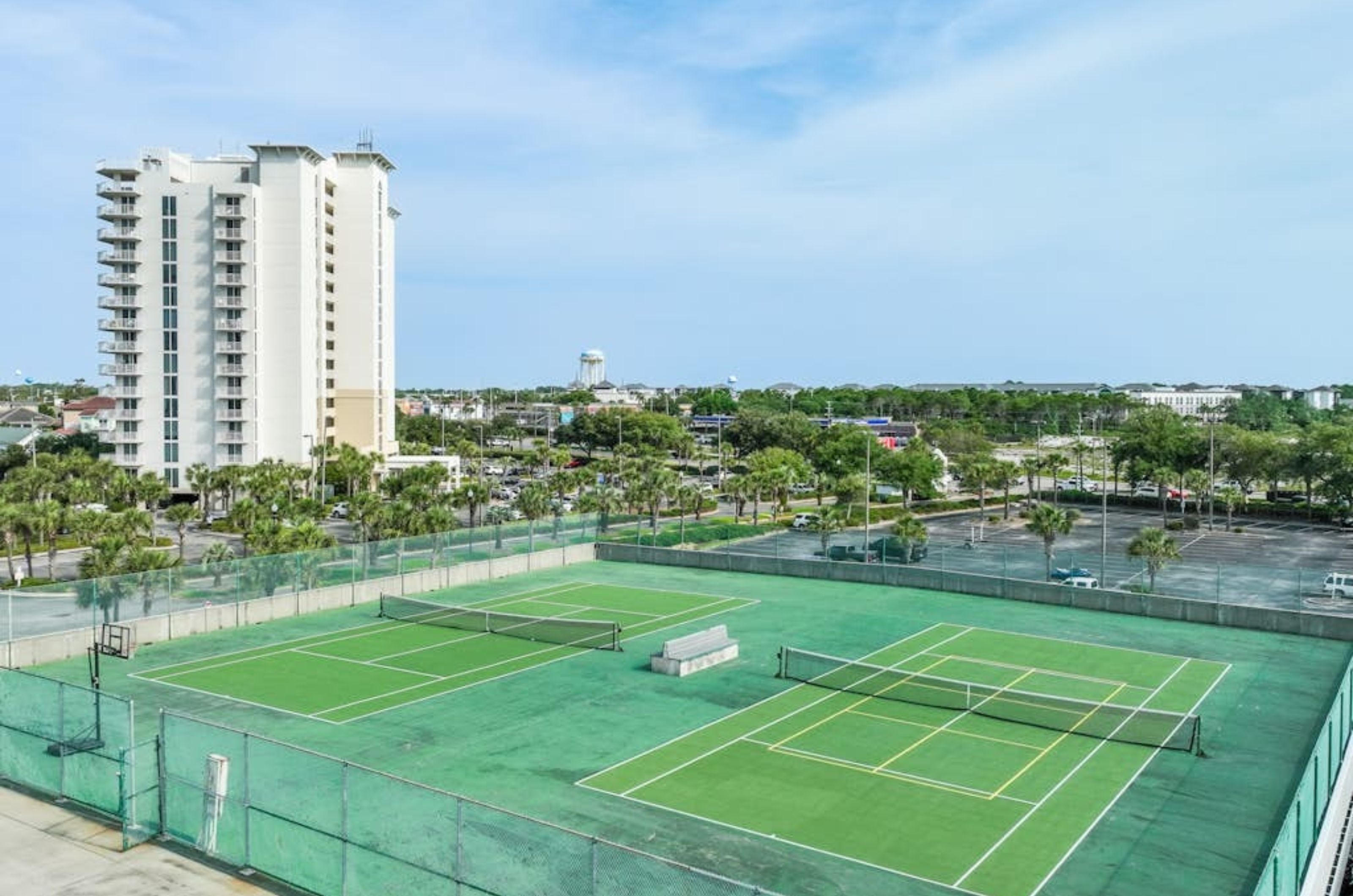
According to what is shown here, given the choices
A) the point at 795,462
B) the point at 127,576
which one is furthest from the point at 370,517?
the point at 795,462

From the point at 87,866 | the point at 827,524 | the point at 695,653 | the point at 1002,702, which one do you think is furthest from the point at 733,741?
the point at 827,524

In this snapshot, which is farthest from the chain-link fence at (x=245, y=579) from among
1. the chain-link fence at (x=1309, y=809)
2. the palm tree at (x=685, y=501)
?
the chain-link fence at (x=1309, y=809)

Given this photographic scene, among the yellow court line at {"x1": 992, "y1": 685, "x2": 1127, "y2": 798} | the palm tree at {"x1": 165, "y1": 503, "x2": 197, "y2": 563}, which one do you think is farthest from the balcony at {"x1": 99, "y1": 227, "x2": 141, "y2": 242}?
the yellow court line at {"x1": 992, "y1": 685, "x2": 1127, "y2": 798}

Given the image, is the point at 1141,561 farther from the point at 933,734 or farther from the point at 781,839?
the point at 781,839

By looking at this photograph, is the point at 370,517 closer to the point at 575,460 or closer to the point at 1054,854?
the point at 1054,854

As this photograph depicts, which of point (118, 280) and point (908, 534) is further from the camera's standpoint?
point (118, 280)

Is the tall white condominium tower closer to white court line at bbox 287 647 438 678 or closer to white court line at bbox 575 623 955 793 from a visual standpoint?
white court line at bbox 287 647 438 678
